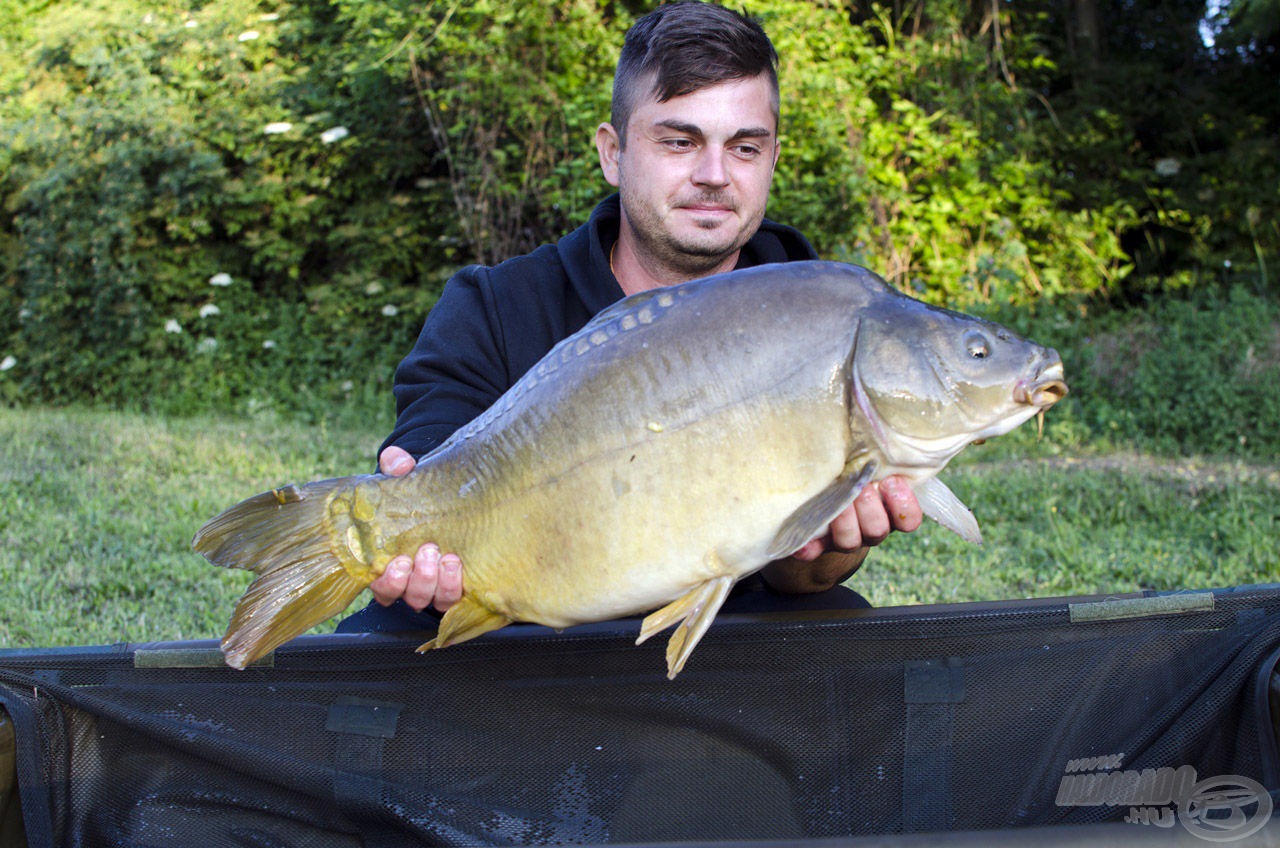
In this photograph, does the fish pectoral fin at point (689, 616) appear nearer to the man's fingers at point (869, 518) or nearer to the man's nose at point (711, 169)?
the man's fingers at point (869, 518)

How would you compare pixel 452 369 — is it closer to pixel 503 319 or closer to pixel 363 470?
pixel 503 319

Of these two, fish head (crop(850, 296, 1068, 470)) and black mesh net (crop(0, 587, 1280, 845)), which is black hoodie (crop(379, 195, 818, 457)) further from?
fish head (crop(850, 296, 1068, 470))

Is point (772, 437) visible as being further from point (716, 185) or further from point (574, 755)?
point (716, 185)

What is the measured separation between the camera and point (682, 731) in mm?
1518

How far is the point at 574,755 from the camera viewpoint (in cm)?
151

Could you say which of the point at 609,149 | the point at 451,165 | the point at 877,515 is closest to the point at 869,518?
the point at 877,515

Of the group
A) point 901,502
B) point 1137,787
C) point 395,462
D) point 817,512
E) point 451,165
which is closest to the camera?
point 817,512

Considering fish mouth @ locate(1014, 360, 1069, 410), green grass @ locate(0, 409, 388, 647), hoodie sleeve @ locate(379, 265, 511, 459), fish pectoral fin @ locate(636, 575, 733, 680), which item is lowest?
green grass @ locate(0, 409, 388, 647)

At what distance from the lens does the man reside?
1.75 meters

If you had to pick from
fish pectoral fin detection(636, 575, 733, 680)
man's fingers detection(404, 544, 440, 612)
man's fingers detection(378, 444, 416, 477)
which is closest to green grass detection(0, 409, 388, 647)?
man's fingers detection(378, 444, 416, 477)

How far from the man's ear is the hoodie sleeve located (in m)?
0.29

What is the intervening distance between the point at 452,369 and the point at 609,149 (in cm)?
54

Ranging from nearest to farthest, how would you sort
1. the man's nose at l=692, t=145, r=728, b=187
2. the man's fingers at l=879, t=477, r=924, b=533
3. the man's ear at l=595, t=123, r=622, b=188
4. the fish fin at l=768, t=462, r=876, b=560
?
the fish fin at l=768, t=462, r=876, b=560, the man's fingers at l=879, t=477, r=924, b=533, the man's nose at l=692, t=145, r=728, b=187, the man's ear at l=595, t=123, r=622, b=188

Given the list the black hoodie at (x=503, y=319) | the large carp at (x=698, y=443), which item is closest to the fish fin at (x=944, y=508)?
the large carp at (x=698, y=443)
